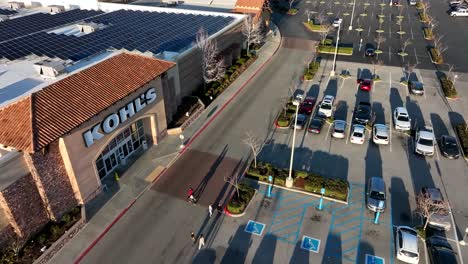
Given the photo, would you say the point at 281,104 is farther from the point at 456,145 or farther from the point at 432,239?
the point at 432,239

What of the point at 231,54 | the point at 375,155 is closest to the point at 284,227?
the point at 375,155

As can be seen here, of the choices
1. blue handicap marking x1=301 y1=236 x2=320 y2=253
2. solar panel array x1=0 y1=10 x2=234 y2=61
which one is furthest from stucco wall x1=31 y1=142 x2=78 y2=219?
blue handicap marking x1=301 y1=236 x2=320 y2=253

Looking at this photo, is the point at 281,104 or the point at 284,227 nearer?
the point at 284,227

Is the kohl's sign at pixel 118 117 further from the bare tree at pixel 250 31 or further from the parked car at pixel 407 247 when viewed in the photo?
the bare tree at pixel 250 31

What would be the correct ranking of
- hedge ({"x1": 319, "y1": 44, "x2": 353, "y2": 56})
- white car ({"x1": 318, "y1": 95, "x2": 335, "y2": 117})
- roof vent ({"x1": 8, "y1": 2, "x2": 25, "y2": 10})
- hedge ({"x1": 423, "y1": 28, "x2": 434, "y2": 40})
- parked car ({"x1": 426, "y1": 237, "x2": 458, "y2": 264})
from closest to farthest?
parked car ({"x1": 426, "y1": 237, "x2": 458, "y2": 264}), white car ({"x1": 318, "y1": 95, "x2": 335, "y2": 117}), roof vent ({"x1": 8, "y1": 2, "x2": 25, "y2": 10}), hedge ({"x1": 319, "y1": 44, "x2": 353, "y2": 56}), hedge ({"x1": 423, "y1": 28, "x2": 434, "y2": 40})

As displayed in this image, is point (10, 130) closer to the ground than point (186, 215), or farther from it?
farther from it

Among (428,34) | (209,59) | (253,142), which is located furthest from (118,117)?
(428,34)

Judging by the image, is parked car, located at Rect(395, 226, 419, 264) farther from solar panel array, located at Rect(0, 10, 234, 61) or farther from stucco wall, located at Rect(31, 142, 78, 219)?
solar panel array, located at Rect(0, 10, 234, 61)
